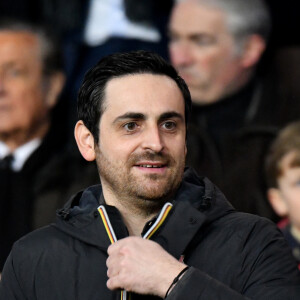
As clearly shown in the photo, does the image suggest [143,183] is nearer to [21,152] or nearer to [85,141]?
[85,141]

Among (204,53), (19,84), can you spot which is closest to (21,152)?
(19,84)

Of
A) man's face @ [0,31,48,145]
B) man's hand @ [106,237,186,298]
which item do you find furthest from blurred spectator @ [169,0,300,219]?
man's hand @ [106,237,186,298]

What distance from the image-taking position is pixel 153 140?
2.59 meters

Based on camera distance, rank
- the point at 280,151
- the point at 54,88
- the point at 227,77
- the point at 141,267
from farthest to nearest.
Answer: the point at 54,88
the point at 227,77
the point at 280,151
the point at 141,267

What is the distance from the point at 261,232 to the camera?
8.46ft

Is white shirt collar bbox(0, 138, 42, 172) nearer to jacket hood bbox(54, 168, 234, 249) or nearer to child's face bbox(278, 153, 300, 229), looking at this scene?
child's face bbox(278, 153, 300, 229)

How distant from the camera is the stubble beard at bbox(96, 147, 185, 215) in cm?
260

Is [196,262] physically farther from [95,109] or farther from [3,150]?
[3,150]

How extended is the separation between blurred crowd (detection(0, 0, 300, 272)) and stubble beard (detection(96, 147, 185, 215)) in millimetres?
2227

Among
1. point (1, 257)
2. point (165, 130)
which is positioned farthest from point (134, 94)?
point (1, 257)

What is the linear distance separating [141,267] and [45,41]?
130 inches

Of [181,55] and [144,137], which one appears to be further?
[181,55]

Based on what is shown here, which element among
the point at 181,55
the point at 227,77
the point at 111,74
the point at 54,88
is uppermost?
the point at 111,74

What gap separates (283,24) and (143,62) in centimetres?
315
